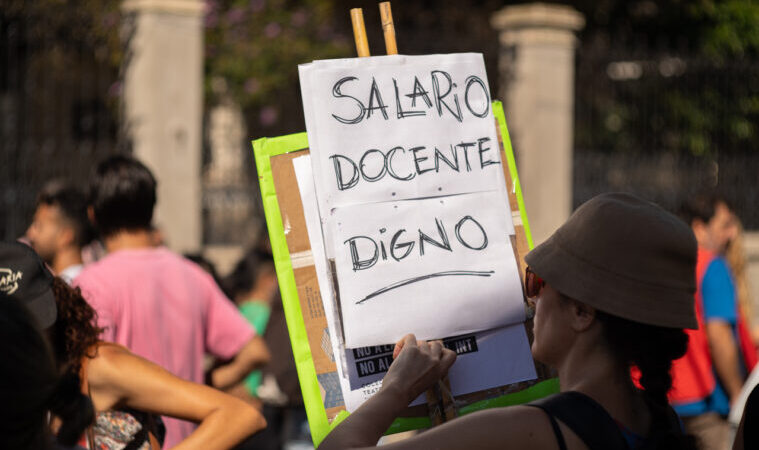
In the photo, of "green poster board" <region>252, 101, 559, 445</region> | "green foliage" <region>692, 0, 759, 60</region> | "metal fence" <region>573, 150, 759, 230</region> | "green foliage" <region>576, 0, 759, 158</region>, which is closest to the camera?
"green poster board" <region>252, 101, 559, 445</region>

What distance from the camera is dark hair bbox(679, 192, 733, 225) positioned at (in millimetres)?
5168

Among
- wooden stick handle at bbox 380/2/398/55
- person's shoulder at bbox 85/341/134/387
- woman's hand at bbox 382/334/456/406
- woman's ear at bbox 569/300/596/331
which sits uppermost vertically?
wooden stick handle at bbox 380/2/398/55

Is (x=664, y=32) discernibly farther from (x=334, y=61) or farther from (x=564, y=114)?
(x=334, y=61)

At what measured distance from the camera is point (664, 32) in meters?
14.9

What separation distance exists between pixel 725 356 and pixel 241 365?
2.27 m

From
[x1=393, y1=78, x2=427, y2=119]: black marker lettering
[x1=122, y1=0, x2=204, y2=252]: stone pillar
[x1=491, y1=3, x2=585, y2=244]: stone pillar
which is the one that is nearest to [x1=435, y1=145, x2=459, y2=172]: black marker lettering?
[x1=393, y1=78, x2=427, y2=119]: black marker lettering

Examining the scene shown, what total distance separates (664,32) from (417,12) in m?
3.60

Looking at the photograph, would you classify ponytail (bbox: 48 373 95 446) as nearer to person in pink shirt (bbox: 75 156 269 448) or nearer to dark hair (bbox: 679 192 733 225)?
person in pink shirt (bbox: 75 156 269 448)

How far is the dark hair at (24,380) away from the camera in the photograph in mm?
1431

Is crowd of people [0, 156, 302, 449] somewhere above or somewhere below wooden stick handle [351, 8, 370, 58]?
below

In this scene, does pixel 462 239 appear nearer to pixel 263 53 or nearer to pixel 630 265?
pixel 630 265

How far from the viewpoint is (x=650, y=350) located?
6.18ft

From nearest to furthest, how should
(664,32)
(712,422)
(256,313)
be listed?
(712,422) → (256,313) → (664,32)

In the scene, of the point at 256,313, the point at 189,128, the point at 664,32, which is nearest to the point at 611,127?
the point at 664,32
